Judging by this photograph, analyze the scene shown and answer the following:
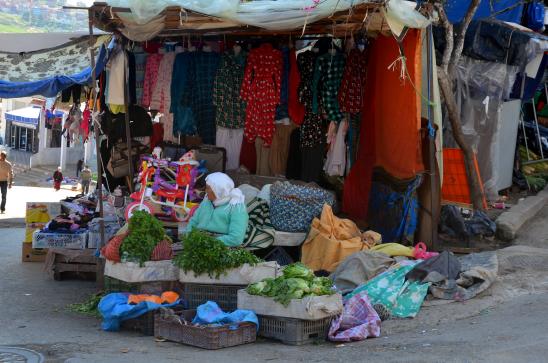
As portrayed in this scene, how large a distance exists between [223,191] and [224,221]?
30 cm

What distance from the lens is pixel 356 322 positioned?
7.78 m

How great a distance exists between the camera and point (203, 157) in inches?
451

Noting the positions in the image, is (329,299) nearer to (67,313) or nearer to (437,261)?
(437,261)

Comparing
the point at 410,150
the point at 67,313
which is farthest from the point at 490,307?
the point at 67,313

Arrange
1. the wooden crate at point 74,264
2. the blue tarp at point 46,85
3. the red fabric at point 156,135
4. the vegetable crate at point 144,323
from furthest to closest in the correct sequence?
the red fabric at point 156,135 < the blue tarp at point 46,85 < the wooden crate at point 74,264 < the vegetable crate at point 144,323

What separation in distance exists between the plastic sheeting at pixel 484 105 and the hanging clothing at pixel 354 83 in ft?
8.62

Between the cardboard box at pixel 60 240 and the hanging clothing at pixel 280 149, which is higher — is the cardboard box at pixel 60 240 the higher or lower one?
the lower one

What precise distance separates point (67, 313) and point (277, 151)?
3.77 meters

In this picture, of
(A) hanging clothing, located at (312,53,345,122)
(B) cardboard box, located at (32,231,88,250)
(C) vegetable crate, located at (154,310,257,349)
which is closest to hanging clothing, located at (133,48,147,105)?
(B) cardboard box, located at (32,231,88,250)

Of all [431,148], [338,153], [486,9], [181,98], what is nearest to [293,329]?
[431,148]

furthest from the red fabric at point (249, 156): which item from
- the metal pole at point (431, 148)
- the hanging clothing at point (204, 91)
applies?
the metal pole at point (431, 148)

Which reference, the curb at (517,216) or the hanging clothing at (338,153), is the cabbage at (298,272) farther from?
the curb at (517,216)

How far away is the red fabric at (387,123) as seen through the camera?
9.62m

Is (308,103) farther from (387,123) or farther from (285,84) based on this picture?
(387,123)
